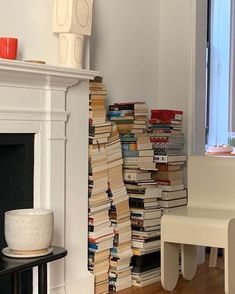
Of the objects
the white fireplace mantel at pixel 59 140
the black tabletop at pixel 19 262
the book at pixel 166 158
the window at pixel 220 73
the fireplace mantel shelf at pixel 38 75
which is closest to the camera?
the black tabletop at pixel 19 262

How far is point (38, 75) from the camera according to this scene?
110 inches

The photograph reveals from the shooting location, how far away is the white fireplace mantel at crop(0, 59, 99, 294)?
2770 mm

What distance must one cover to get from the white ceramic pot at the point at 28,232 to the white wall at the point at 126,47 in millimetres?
1391

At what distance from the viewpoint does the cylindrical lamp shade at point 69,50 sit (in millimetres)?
3006

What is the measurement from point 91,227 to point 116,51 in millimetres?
1232

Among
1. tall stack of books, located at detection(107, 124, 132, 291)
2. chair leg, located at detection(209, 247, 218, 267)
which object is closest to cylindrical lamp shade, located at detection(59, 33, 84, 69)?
tall stack of books, located at detection(107, 124, 132, 291)

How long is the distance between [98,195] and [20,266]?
3.39ft

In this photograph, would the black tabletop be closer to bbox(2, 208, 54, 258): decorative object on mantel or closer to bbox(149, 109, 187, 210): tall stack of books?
bbox(2, 208, 54, 258): decorative object on mantel

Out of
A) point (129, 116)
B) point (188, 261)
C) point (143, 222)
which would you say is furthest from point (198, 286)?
point (129, 116)

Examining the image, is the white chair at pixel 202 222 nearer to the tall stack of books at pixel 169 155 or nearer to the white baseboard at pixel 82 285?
the tall stack of books at pixel 169 155

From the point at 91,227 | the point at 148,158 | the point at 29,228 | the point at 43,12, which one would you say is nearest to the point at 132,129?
the point at 148,158

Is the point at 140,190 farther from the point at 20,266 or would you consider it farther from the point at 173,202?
the point at 20,266

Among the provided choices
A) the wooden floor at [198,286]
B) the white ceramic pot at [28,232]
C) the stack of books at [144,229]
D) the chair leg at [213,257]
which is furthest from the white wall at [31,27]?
the chair leg at [213,257]

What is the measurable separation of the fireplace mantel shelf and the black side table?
832mm
